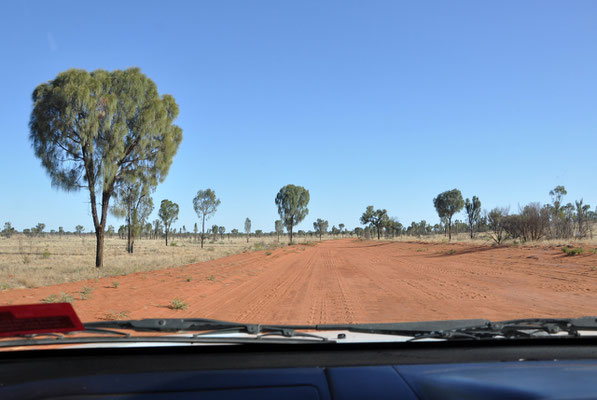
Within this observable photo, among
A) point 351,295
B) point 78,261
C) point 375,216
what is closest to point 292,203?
point 375,216

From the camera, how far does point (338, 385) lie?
1.77 metres

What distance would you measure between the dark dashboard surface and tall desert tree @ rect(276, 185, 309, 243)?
7001 centimetres

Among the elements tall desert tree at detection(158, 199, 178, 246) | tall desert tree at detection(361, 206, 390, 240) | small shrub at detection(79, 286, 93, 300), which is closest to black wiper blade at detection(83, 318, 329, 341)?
small shrub at detection(79, 286, 93, 300)

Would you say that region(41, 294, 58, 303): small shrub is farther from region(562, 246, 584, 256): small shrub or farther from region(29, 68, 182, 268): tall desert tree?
region(562, 246, 584, 256): small shrub

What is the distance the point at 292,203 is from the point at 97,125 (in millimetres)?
54004

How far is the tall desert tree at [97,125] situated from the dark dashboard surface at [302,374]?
20019 mm

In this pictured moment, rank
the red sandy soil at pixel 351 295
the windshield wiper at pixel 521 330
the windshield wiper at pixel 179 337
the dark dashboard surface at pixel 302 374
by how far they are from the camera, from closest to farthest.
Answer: the dark dashboard surface at pixel 302 374 → the windshield wiper at pixel 179 337 → the windshield wiper at pixel 521 330 → the red sandy soil at pixel 351 295

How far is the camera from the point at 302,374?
1.91 meters

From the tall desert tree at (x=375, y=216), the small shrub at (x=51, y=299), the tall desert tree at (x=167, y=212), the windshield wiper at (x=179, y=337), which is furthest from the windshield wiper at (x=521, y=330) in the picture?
the tall desert tree at (x=375, y=216)

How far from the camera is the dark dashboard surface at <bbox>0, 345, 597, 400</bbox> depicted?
172cm

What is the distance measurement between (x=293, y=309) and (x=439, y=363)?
640 centimetres

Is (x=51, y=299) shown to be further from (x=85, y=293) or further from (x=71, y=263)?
(x=71, y=263)

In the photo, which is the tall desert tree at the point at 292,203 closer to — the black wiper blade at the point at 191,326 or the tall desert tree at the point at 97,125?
the tall desert tree at the point at 97,125

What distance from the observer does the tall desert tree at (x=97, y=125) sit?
1931 cm
